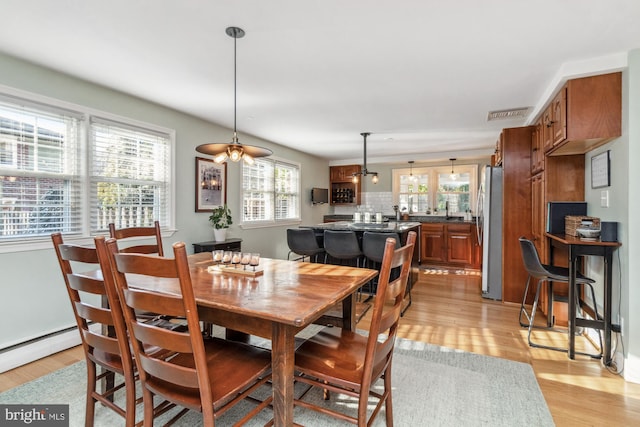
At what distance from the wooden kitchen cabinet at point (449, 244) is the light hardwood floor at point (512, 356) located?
1853 mm

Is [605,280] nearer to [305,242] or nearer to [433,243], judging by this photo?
[305,242]

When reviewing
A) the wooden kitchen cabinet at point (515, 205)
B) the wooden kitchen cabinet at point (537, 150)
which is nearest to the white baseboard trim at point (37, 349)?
the wooden kitchen cabinet at point (515, 205)

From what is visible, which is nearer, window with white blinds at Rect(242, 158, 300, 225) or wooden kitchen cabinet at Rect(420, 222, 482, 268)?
window with white blinds at Rect(242, 158, 300, 225)

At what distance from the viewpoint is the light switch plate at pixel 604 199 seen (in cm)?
251

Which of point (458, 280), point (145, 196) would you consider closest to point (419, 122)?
point (458, 280)

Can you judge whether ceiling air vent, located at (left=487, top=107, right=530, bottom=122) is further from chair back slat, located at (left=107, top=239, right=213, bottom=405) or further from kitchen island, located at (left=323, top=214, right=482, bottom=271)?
chair back slat, located at (left=107, top=239, right=213, bottom=405)

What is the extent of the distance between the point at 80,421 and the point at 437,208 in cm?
657

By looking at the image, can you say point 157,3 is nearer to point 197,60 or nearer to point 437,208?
point 197,60

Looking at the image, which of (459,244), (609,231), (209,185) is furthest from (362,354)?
(459,244)

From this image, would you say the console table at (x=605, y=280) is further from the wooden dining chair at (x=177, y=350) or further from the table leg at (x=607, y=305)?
the wooden dining chair at (x=177, y=350)

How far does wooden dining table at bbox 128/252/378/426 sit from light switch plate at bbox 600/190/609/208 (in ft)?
6.85

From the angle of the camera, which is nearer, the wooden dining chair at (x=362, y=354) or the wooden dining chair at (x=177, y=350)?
the wooden dining chair at (x=177, y=350)

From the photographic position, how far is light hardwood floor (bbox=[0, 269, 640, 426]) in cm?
190

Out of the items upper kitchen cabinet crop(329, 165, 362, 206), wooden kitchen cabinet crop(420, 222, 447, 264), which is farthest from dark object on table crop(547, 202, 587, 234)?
upper kitchen cabinet crop(329, 165, 362, 206)
